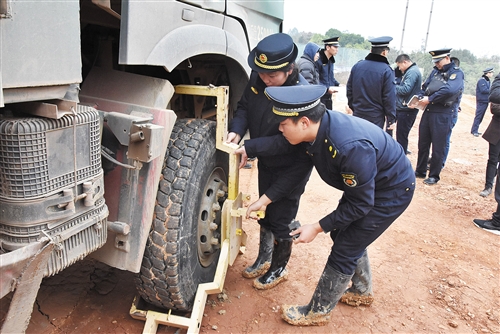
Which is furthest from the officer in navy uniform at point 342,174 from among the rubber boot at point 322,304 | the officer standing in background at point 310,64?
the officer standing in background at point 310,64

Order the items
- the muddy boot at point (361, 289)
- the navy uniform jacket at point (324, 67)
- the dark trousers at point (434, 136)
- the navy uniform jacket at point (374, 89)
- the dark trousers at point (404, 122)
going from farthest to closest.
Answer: the dark trousers at point (404, 122)
the navy uniform jacket at point (324, 67)
the dark trousers at point (434, 136)
the navy uniform jacket at point (374, 89)
the muddy boot at point (361, 289)

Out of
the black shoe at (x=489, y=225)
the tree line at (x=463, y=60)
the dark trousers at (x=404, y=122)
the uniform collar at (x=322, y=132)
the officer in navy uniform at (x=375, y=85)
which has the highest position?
the tree line at (x=463, y=60)

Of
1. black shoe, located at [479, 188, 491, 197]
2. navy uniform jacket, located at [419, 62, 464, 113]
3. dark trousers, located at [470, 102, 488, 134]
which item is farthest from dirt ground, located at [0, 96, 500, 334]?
dark trousers, located at [470, 102, 488, 134]

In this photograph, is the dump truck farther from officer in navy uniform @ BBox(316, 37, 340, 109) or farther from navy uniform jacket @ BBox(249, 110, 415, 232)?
officer in navy uniform @ BBox(316, 37, 340, 109)

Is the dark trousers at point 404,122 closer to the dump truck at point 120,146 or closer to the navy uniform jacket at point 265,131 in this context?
the dump truck at point 120,146

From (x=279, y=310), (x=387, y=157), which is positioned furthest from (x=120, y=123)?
→ (x=279, y=310)

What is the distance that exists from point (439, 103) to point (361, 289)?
3.78 m

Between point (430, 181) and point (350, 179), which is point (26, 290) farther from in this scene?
point (430, 181)

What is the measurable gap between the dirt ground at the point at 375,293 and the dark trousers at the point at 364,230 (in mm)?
492

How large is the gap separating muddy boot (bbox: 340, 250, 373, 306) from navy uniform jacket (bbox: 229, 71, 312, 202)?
77 cm

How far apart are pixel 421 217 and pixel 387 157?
2699 mm

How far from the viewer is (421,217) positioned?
473 cm

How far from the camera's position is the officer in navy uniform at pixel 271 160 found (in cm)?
250

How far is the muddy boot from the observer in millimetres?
2854
